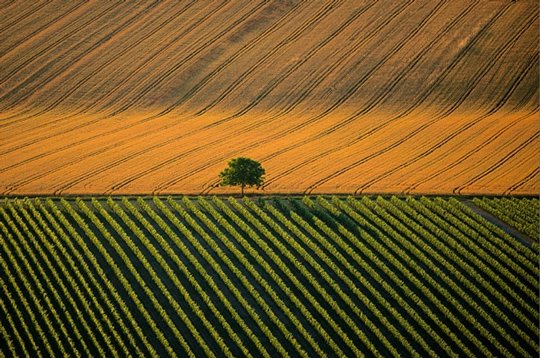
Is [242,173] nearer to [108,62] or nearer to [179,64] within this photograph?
[179,64]

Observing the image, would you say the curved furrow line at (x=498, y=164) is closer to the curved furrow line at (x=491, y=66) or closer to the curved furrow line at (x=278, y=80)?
the curved furrow line at (x=491, y=66)

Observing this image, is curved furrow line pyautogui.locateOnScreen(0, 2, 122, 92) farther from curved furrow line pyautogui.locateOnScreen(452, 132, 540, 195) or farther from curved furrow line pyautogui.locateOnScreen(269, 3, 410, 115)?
curved furrow line pyautogui.locateOnScreen(452, 132, 540, 195)

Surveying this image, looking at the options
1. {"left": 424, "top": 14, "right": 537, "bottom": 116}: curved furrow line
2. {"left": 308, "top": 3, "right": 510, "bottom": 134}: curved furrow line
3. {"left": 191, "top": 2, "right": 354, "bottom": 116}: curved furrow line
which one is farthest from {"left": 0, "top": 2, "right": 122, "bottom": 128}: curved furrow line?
{"left": 424, "top": 14, "right": 537, "bottom": 116}: curved furrow line

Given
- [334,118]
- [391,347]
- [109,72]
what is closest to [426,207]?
[391,347]

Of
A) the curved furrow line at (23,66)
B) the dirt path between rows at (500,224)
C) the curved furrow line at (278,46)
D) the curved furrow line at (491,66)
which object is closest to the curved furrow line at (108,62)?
the curved furrow line at (23,66)

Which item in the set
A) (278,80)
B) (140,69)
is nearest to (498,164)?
(278,80)
